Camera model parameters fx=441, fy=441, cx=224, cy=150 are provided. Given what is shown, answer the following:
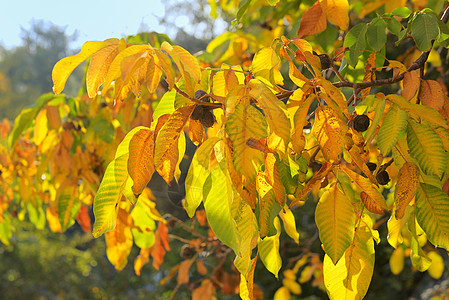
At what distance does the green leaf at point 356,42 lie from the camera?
2.90 feet

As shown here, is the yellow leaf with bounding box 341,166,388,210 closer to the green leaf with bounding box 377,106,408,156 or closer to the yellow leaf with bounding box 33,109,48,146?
the green leaf with bounding box 377,106,408,156

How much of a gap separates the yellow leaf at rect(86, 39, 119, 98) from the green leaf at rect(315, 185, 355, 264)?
35 centimetres

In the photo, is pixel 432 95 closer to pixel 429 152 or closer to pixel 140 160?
pixel 429 152

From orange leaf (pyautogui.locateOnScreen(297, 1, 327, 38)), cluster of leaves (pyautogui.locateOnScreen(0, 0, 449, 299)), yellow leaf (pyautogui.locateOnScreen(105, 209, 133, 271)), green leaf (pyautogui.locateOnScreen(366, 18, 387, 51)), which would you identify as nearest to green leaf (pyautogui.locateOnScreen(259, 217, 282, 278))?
cluster of leaves (pyautogui.locateOnScreen(0, 0, 449, 299))

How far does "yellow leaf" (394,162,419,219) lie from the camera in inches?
23.7

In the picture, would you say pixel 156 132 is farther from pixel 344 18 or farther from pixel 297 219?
pixel 297 219

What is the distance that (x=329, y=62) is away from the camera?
0.82 m

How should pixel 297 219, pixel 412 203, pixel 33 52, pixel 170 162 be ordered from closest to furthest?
pixel 170 162 → pixel 412 203 → pixel 297 219 → pixel 33 52

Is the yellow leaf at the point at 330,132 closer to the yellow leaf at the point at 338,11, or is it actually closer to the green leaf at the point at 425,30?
the green leaf at the point at 425,30

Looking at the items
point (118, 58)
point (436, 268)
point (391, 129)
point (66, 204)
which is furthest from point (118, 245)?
point (436, 268)

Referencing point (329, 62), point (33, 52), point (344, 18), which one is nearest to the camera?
point (329, 62)

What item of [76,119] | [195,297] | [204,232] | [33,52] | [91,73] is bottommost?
[33,52]

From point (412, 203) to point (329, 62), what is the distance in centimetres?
30

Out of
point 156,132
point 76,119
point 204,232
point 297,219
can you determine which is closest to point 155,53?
point 156,132
